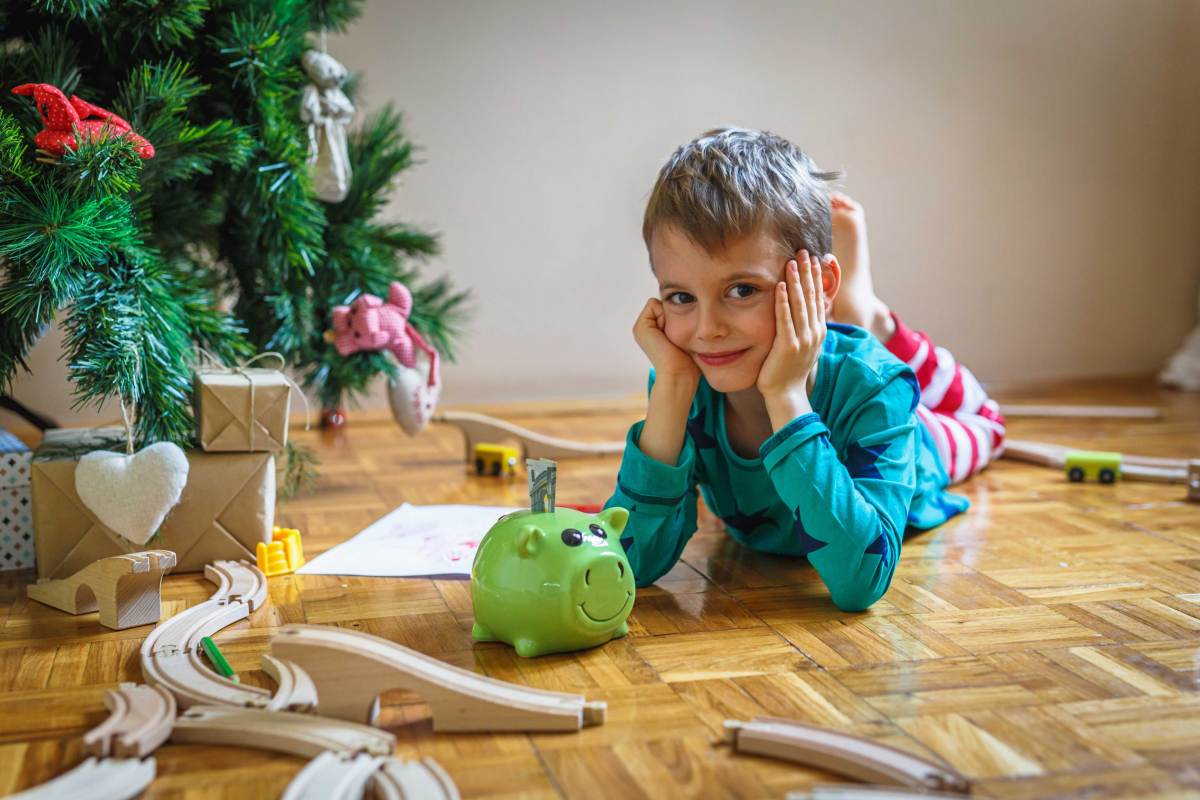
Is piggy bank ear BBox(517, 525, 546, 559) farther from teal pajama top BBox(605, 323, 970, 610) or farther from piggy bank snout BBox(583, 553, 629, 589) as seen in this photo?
teal pajama top BBox(605, 323, 970, 610)

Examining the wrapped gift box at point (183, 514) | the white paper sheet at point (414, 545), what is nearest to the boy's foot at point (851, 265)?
the white paper sheet at point (414, 545)

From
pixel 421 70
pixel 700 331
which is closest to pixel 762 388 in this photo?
pixel 700 331

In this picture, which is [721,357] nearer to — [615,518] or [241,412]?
[615,518]

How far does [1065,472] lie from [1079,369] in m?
1.07

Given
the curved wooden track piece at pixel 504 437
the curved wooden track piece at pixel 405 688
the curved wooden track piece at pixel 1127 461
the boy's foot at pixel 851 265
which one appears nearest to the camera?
the curved wooden track piece at pixel 405 688

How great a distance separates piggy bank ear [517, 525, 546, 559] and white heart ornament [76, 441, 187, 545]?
0.38 m

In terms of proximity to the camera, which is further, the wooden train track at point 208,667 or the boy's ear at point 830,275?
the boy's ear at point 830,275

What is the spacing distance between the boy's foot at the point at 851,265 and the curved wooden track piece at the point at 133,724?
87 cm

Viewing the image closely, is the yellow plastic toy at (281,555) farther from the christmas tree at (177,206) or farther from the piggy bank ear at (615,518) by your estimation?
the piggy bank ear at (615,518)

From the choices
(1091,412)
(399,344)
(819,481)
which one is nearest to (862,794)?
(819,481)

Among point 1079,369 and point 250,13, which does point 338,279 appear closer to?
point 250,13

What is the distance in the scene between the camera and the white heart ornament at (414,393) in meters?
1.54

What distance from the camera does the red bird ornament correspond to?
101 centimetres

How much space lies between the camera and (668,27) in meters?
2.21
